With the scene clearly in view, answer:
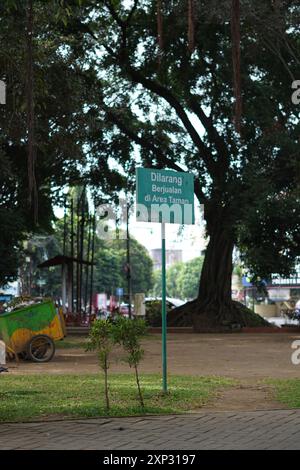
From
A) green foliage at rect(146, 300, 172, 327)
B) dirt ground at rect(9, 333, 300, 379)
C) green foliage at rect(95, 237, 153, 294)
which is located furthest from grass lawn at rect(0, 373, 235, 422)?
green foliage at rect(95, 237, 153, 294)

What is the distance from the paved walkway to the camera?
578 centimetres

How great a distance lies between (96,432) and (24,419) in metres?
1.06

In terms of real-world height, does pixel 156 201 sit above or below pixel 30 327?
above

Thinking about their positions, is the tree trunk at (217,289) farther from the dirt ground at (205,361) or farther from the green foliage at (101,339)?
the green foliage at (101,339)

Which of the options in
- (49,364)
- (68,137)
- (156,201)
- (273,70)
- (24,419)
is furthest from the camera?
(273,70)

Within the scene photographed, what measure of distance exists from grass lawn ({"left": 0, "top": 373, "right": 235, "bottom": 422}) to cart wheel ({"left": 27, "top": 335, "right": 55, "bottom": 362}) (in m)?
2.50

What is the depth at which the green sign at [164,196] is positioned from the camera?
28.0 ft

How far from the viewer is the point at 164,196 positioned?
8711 millimetres

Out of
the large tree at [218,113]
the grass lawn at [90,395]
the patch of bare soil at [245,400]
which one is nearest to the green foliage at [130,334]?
the grass lawn at [90,395]

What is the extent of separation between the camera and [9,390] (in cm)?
920

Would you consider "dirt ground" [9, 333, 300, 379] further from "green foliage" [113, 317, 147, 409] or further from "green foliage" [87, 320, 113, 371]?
"green foliage" [87, 320, 113, 371]

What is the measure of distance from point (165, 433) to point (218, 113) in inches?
803
